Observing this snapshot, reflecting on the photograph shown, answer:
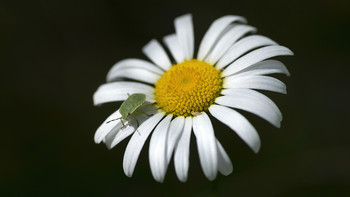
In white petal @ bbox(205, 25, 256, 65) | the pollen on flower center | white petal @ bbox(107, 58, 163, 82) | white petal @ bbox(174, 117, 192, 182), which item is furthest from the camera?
white petal @ bbox(107, 58, 163, 82)

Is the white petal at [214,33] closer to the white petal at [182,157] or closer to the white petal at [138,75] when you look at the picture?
the white petal at [138,75]

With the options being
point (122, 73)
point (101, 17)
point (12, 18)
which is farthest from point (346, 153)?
point (12, 18)

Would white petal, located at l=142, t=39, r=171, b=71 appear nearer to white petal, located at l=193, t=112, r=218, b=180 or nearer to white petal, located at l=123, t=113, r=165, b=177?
white petal, located at l=123, t=113, r=165, b=177

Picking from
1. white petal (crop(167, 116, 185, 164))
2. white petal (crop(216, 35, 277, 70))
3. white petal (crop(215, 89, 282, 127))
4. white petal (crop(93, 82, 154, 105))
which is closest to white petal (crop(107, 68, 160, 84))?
white petal (crop(93, 82, 154, 105))

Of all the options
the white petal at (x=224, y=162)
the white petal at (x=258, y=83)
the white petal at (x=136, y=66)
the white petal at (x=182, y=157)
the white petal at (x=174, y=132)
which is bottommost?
the white petal at (x=224, y=162)

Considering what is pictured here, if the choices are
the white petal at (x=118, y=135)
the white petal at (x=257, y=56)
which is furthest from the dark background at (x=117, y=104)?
the white petal at (x=257, y=56)

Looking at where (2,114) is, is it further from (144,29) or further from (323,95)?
(323,95)

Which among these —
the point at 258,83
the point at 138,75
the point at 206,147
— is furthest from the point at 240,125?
the point at 138,75
